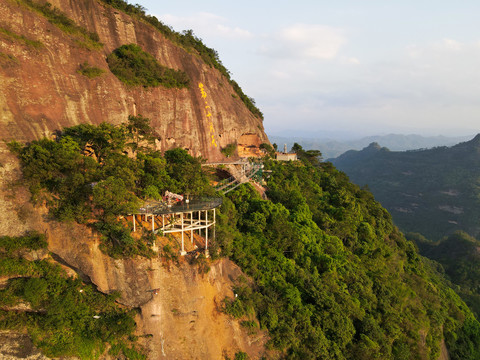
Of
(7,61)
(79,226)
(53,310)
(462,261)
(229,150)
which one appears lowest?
(462,261)

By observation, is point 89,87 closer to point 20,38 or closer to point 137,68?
point 20,38

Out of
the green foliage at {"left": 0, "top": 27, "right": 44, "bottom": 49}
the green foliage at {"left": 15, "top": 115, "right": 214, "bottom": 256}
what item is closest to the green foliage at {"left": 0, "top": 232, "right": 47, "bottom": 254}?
the green foliage at {"left": 15, "top": 115, "right": 214, "bottom": 256}

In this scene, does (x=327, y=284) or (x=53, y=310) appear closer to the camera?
(x=53, y=310)

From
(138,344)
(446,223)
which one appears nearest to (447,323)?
(138,344)

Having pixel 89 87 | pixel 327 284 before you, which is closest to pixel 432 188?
pixel 327 284

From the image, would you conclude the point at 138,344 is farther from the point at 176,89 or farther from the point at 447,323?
the point at 447,323

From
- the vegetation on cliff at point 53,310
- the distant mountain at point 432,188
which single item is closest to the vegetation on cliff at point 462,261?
the distant mountain at point 432,188

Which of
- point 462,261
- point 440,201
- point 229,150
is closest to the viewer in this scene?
point 229,150
